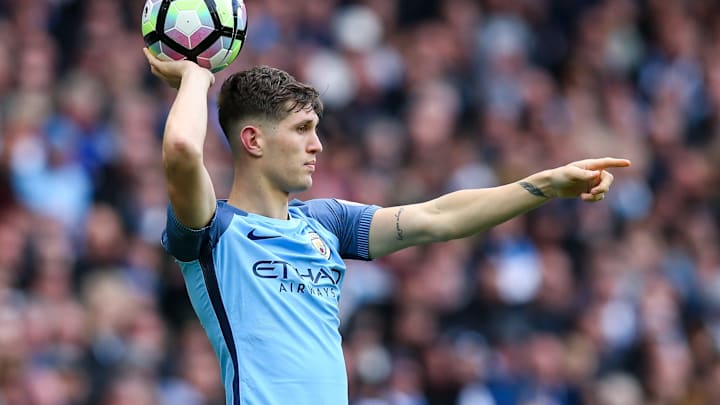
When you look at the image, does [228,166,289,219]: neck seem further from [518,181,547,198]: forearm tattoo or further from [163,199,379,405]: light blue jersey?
[518,181,547,198]: forearm tattoo

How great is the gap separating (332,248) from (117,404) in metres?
5.00

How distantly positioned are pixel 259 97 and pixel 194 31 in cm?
36

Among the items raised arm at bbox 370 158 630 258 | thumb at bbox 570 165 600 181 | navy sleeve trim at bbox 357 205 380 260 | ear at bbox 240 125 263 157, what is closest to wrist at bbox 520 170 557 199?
raised arm at bbox 370 158 630 258

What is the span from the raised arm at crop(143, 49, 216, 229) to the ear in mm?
298

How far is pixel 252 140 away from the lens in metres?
5.31

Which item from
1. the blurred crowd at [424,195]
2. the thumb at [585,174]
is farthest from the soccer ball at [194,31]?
the blurred crowd at [424,195]

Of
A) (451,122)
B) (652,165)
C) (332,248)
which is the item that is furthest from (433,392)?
(332,248)

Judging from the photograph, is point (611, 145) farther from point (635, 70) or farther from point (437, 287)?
point (437, 287)

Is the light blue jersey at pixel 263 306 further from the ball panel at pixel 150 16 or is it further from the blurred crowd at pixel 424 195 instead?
the blurred crowd at pixel 424 195

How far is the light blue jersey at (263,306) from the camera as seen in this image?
5.02 metres

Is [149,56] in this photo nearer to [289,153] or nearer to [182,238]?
[289,153]

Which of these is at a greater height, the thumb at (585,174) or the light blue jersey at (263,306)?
the thumb at (585,174)

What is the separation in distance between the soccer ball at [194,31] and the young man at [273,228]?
3.6 inches

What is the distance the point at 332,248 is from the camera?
17.9 ft
